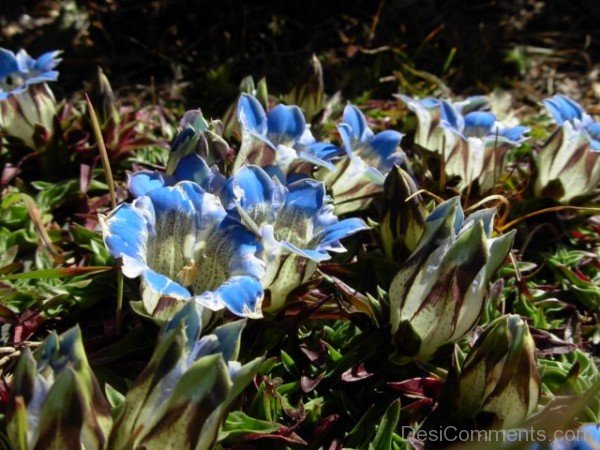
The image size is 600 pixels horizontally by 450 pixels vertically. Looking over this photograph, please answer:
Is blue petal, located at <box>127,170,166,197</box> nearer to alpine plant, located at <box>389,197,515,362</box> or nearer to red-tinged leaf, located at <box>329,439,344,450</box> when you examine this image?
alpine plant, located at <box>389,197,515,362</box>

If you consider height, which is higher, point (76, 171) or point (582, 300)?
point (76, 171)

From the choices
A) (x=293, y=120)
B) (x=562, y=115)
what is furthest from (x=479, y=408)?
(x=562, y=115)

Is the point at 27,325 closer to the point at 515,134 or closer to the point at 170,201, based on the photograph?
the point at 170,201

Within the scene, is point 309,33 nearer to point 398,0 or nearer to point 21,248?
point 398,0

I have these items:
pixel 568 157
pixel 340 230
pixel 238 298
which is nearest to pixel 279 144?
pixel 340 230

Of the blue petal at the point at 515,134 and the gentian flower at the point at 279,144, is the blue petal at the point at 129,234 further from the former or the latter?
the blue petal at the point at 515,134

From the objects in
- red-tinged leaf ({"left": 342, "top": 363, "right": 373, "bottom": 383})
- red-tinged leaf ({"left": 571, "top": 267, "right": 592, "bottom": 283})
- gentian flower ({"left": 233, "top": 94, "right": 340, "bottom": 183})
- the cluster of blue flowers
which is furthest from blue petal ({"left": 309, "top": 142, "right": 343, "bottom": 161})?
red-tinged leaf ({"left": 571, "top": 267, "right": 592, "bottom": 283})
